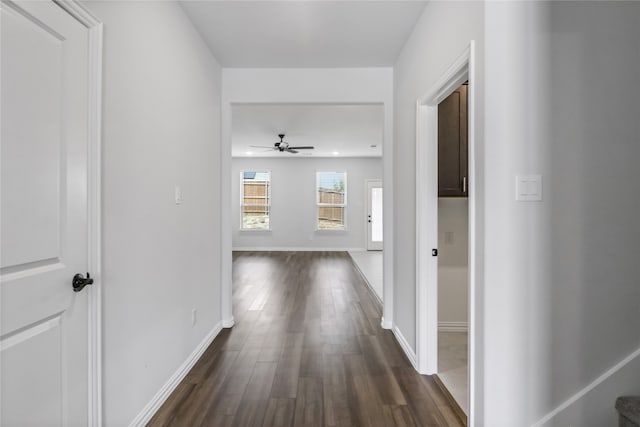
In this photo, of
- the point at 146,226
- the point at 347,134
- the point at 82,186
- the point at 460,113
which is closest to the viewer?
the point at 82,186

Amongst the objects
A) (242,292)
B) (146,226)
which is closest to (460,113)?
(146,226)

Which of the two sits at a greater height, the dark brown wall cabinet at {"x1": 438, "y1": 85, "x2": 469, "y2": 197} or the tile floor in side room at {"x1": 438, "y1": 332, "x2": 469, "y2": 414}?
the dark brown wall cabinet at {"x1": 438, "y1": 85, "x2": 469, "y2": 197}

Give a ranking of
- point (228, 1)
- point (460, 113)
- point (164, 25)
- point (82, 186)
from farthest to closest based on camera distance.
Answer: point (460, 113) < point (228, 1) < point (164, 25) < point (82, 186)

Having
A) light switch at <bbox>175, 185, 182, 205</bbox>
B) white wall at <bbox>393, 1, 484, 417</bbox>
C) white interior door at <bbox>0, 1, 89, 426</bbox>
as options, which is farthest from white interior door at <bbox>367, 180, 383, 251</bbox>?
white interior door at <bbox>0, 1, 89, 426</bbox>

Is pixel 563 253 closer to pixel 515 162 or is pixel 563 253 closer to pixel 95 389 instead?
pixel 515 162

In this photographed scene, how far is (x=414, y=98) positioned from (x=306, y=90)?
1200 mm

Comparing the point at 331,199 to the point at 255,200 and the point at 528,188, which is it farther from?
the point at 528,188

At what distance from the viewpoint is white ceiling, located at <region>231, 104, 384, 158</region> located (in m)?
4.67

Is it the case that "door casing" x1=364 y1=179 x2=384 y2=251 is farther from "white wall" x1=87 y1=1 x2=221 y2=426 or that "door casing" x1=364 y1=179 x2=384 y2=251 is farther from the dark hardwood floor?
"white wall" x1=87 y1=1 x2=221 y2=426

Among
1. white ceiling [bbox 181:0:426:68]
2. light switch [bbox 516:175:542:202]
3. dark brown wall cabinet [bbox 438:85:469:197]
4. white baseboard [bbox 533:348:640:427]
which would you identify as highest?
white ceiling [bbox 181:0:426:68]

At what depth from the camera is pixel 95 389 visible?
1.40 metres

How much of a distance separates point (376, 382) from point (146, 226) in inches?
71.3

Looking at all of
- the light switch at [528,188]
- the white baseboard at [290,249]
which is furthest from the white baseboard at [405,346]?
the white baseboard at [290,249]

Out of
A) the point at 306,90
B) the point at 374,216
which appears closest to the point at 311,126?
the point at 306,90
